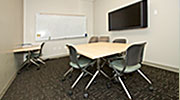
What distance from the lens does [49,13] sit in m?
4.16

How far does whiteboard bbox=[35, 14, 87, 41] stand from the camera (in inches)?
160

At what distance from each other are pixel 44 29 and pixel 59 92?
3305 millimetres

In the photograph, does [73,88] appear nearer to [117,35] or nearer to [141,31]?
[141,31]

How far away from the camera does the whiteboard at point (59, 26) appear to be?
4059mm

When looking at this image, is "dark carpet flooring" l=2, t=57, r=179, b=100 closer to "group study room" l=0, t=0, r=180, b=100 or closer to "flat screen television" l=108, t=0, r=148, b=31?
"group study room" l=0, t=0, r=180, b=100

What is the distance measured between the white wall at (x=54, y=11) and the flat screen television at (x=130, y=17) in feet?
5.55

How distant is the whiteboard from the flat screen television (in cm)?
169

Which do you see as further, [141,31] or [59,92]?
[141,31]

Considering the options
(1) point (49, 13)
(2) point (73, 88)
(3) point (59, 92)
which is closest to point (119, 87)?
(2) point (73, 88)

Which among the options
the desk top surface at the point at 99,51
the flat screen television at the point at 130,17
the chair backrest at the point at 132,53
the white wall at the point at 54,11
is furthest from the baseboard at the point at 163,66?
the white wall at the point at 54,11

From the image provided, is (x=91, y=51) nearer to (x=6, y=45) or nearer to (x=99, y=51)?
(x=99, y=51)

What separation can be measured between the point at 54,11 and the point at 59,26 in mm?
693

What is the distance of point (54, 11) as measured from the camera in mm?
4289

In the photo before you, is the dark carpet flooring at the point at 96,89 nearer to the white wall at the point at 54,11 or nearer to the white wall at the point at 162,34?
the white wall at the point at 162,34
